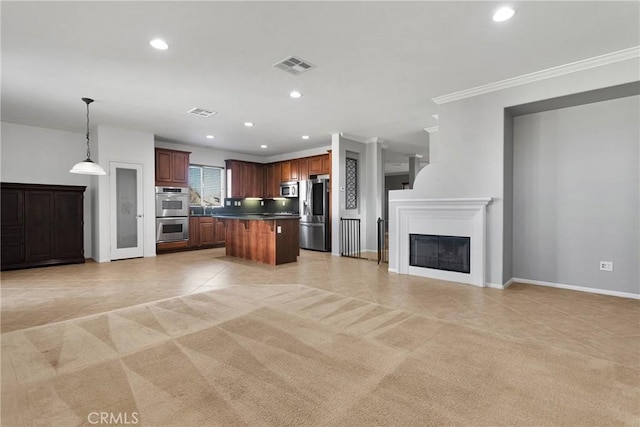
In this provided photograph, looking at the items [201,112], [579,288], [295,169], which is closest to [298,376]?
[579,288]

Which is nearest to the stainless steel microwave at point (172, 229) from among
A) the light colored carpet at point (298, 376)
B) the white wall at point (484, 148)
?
the light colored carpet at point (298, 376)

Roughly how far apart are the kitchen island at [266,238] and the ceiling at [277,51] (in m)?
2.06

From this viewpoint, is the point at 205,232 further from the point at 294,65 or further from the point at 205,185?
the point at 294,65

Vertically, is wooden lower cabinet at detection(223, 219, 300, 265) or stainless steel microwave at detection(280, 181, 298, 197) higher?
stainless steel microwave at detection(280, 181, 298, 197)

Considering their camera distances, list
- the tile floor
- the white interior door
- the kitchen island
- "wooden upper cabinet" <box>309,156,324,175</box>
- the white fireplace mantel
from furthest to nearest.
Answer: "wooden upper cabinet" <box>309,156,324,175</box> < the white interior door < the kitchen island < the white fireplace mantel < the tile floor

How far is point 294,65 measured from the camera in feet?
11.5

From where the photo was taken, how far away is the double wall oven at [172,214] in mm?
7279

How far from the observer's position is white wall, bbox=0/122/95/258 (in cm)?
591

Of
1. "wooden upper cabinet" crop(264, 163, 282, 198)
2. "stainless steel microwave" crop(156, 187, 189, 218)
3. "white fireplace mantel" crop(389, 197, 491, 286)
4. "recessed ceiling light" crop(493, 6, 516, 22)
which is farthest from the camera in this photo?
"wooden upper cabinet" crop(264, 163, 282, 198)

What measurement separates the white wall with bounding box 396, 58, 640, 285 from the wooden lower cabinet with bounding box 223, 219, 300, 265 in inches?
105

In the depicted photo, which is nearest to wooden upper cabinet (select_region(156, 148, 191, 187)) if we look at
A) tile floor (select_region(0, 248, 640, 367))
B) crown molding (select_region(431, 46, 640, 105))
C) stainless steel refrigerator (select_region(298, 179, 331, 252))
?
tile floor (select_region(0, 248, 640, 367))

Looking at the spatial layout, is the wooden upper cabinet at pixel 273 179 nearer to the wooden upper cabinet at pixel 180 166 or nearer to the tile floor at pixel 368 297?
the wooden upper cabinet at pixel 180 166

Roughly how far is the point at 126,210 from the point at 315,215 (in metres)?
4.22

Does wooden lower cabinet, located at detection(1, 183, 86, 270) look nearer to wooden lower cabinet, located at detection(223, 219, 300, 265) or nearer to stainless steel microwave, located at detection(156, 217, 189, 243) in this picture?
stainless steel microwave, located at detection(156, 217, 189, 243)
